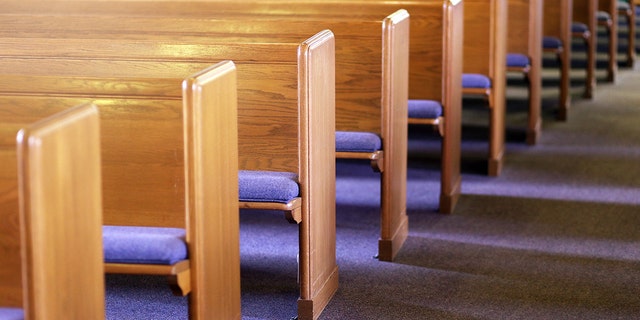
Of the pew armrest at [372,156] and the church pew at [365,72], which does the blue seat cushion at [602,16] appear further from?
the pew armrest at [372,156]

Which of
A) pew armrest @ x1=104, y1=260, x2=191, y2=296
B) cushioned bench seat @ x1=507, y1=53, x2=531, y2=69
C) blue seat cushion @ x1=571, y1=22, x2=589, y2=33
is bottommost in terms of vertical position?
pew armrest @ x1=104, y1=260, x2=191, y2=296

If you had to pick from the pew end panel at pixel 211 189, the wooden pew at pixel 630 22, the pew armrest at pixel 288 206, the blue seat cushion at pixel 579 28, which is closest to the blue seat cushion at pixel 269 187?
the pew armrest at pixel 288 206

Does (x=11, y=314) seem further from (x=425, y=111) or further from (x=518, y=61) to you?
(x=518, y=61)

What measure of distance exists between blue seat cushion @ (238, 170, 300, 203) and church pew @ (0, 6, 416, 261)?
67cm

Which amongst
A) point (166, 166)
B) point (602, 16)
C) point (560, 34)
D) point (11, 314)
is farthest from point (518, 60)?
point (11, 314)

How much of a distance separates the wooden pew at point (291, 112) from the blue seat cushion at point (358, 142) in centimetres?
34

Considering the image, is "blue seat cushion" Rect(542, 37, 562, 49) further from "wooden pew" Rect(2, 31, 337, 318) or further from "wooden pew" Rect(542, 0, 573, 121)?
"wooden pew" Rect(2, 31, 337, 318)

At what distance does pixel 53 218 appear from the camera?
2.13 metres

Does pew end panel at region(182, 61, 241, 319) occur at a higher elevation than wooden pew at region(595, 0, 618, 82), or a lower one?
lower

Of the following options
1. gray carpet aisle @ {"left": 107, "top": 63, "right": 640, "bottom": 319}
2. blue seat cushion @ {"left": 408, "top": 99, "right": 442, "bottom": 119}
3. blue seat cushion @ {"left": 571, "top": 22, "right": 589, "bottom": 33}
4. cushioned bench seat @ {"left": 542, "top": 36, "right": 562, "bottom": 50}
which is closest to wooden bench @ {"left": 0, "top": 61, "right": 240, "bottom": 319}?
gray carpet aisle @ {"left": 107, "top": 63, "right": 640, "bottom": 319}

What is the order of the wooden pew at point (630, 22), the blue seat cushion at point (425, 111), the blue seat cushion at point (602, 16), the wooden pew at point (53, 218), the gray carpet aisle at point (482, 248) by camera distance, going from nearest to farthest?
the wooden pew at point (53, 218), the gray carpet aisle at point (482, 248), the blue seat cushion at point (425, 111), the blue seat cushion at point (602, 16), the wooden pew at point (630, 22)

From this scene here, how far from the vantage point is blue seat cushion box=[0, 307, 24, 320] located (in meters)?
2.24

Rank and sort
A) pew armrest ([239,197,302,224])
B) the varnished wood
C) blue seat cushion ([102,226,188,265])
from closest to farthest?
blue seat cushion ([102,226,188,265]) → pew armrest ([239,197,302,224]) → the varnished wood

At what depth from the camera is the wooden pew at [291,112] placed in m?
3.28
